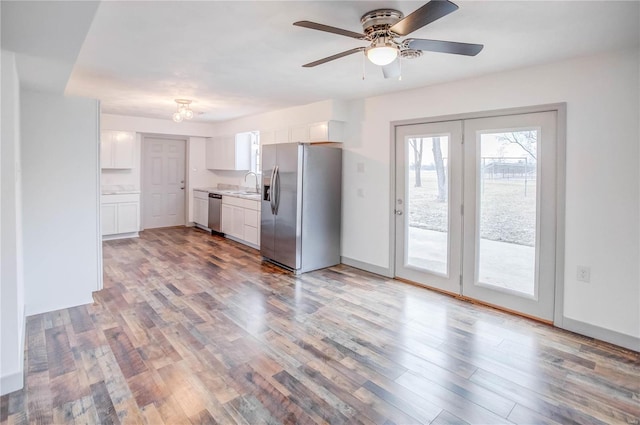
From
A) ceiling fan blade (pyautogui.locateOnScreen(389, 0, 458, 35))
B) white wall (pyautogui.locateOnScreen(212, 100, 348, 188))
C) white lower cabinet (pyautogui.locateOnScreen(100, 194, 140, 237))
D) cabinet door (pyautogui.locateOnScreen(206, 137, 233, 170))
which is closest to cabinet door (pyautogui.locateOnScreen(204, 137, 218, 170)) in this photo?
Answer: cabinet door (pyautogui.locateOnScreen(206, 137, 233, 170))

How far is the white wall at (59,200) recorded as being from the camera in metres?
3.22

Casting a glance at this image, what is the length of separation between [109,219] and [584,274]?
7.10 metres

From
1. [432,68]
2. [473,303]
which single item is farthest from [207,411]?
[432,68]

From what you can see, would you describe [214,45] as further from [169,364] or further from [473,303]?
[473,303]

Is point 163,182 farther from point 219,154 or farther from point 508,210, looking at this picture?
point 508,210

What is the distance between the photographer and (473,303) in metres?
3.73

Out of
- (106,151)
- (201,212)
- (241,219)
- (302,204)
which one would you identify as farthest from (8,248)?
(201,212)

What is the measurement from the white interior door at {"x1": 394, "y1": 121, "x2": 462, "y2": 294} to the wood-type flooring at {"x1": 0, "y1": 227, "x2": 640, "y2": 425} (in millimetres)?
358

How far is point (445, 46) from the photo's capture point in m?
2.27

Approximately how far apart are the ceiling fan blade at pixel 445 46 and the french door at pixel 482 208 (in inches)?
56.0

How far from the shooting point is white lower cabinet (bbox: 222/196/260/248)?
5.97m

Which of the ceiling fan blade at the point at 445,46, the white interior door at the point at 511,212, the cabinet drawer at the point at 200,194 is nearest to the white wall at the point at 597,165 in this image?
the white interior door at the point at 511,212

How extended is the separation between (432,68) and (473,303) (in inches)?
95.8

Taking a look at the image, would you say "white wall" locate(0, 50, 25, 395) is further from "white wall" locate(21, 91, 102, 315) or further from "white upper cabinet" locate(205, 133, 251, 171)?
"white upper cabinet" locate(205, 133, 251, 171)
